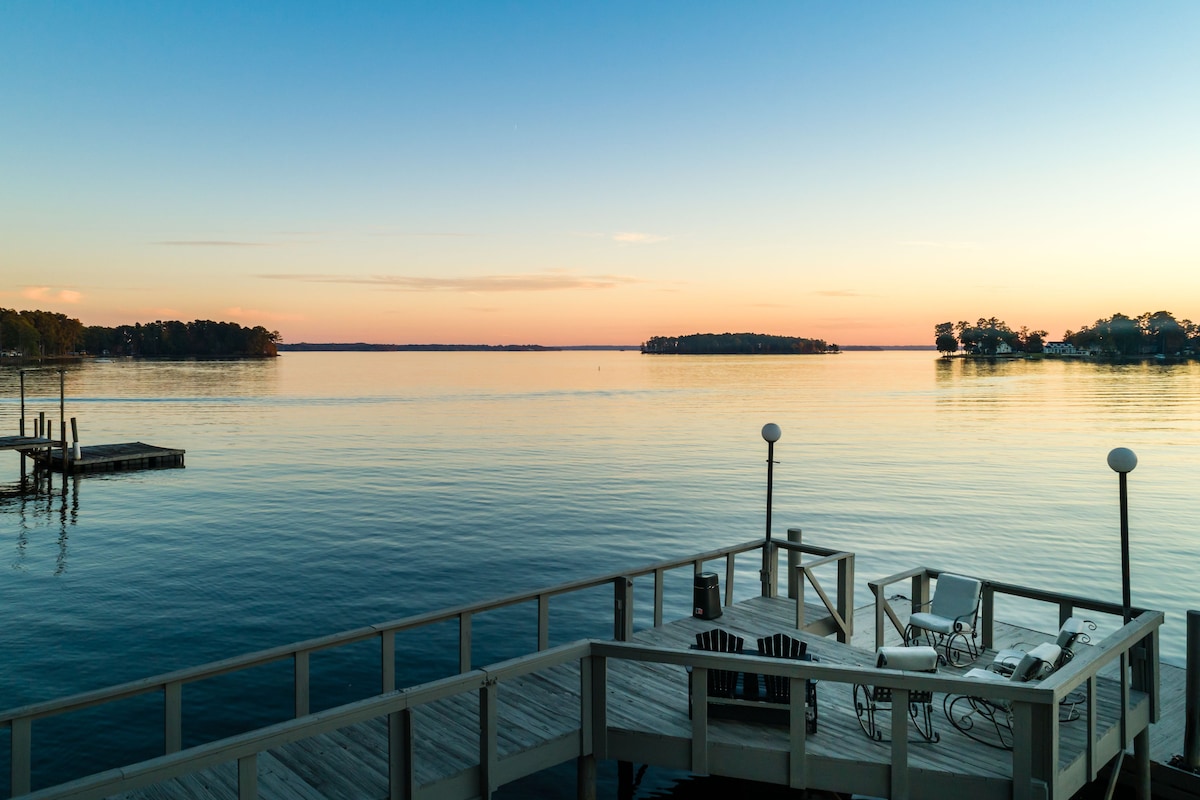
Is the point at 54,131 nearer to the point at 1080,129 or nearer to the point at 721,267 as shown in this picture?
the point at 1080,129

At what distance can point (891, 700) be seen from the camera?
768 centimetres

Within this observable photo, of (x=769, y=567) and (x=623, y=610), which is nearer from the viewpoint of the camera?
(x=623, y=610)

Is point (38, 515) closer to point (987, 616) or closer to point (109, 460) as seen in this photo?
point (109, 460)

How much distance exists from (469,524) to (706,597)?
57.8 feet

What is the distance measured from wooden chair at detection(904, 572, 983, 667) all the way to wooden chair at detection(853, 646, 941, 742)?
2.62 m

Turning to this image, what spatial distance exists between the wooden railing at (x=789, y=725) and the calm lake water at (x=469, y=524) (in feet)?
13.8

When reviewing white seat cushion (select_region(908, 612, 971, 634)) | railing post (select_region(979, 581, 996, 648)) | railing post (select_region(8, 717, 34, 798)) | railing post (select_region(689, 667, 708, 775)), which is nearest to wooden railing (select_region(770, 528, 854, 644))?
white seat cushion (select_region(908, 612, 971, 634))

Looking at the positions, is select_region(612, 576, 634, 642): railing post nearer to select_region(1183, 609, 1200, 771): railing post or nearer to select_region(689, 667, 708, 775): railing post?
select_region(689, 667, 708, 775): railing post

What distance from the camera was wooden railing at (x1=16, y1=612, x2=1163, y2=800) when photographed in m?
6.41

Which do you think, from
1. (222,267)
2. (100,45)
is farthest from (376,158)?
(222,267)

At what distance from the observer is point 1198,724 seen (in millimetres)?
9398

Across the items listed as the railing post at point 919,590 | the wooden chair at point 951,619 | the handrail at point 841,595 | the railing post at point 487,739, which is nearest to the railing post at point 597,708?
the railing post at point 487,739

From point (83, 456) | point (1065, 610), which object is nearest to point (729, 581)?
point (1065, 610)

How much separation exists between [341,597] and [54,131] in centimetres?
4465
